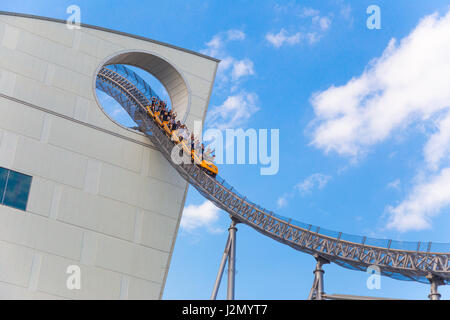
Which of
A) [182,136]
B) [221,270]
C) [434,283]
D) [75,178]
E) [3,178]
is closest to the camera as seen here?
Result: [434,283]

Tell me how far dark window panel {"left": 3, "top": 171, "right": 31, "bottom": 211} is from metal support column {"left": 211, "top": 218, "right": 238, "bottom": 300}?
7662mm

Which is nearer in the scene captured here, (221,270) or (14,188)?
(221,270)

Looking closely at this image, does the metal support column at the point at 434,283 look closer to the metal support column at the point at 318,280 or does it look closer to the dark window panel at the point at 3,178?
the metal support column at the point at 318,280

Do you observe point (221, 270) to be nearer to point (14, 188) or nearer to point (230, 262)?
point (230, 262)

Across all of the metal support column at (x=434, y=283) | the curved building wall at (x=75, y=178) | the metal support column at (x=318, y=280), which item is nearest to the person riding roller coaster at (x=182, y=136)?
the curved building wall at (x=75, y=178)

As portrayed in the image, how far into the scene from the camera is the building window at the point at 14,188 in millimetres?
21817

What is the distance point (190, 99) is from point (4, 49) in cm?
819

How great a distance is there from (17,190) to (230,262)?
8.42m

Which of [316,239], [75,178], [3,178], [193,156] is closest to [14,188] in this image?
[3,178]

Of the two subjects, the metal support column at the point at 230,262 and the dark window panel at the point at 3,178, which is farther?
the dark window panel at the point at 3,178

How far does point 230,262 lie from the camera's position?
2178 centimetres

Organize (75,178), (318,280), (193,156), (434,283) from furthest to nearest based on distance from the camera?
(193,156)
(75,178)
(318,280)
(434,283)

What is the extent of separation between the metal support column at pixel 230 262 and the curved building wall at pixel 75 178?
10.7 feet
